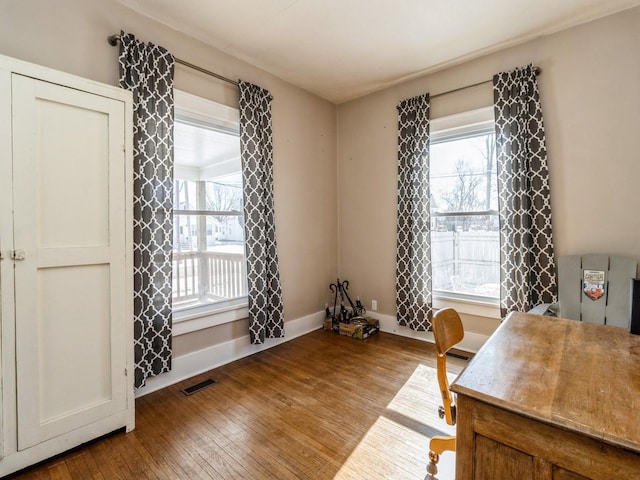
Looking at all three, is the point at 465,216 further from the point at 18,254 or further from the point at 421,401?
the point at 18,254

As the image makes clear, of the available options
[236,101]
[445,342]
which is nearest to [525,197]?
[445,342]

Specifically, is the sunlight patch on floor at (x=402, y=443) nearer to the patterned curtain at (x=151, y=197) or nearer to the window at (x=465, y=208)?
the window at (x=465, y=208)

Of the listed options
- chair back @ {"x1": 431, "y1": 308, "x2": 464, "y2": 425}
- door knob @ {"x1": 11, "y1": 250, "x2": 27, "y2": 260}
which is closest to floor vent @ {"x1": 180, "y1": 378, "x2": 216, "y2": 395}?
door knob @ {"x1": 11, "y1": 250, "x2": 27, "y2": 260}

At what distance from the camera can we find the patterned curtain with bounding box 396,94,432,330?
11.2ft

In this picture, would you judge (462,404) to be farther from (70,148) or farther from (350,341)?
(350,341)

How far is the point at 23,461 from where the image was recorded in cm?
165

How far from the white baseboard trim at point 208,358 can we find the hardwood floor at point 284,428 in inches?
2.7

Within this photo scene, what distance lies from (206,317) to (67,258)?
1270 mm

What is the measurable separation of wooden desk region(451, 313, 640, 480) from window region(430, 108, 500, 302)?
2.02m

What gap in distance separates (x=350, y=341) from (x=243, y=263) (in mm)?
1479

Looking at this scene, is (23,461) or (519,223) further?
(519,223)

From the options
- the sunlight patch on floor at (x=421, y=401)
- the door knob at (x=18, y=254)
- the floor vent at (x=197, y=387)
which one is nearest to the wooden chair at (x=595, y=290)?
the sunlight patch on floor at (x=421, y=401)

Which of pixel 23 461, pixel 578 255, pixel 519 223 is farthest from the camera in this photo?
pixel 519 223

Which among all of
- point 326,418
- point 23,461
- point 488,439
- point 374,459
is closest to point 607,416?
point 488,439
